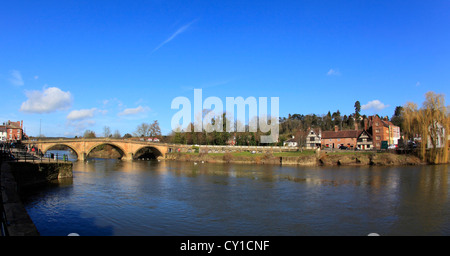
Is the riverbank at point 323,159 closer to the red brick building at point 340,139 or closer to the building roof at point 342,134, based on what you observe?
the red brick building at point 340,139

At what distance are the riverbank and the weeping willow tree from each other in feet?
8.27

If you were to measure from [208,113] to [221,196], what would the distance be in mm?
66471

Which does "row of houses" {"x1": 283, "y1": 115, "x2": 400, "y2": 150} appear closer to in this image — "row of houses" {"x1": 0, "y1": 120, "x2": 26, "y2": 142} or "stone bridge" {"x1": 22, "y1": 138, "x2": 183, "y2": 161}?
"stone bridge" {"x1": 22, "y1": 138, "x2": 183, "y2": 161}

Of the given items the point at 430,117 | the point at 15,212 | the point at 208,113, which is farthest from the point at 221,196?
the point at 208,113

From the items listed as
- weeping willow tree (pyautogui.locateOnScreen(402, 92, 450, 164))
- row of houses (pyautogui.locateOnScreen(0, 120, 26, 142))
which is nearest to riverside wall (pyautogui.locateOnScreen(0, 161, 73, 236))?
weeping willow tree (pyautogui.locateOnScreen(402, 92, 450, 164))

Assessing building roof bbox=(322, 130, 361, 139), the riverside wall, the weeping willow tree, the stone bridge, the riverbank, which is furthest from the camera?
building roof bbox=(322, 130, 361, 139)

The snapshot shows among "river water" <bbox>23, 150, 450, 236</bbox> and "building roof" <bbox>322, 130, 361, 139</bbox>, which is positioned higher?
"building roof" <bbox>322, 130, 361, 139</bbox>

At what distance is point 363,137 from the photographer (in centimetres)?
8331

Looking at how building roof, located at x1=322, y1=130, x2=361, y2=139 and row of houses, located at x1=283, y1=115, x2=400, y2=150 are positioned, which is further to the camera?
building roof, located at x1=322, y1=130, x2=361, y2=139

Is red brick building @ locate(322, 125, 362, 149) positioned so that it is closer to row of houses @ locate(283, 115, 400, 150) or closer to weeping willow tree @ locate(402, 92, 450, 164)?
row of houses @ locate(283, 115, 400, 150)

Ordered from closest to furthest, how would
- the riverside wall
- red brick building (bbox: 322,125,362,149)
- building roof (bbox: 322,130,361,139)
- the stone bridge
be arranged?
the riverside wall
the stone bridge
red brick building (bbox: 322,125,362,149)
building roof (bbox: 322,130,361,139)

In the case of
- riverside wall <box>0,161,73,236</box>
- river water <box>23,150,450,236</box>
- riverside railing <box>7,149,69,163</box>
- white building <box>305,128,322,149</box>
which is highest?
white building <box>305,128,322,149</box>

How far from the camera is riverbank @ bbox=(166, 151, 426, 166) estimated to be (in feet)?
181

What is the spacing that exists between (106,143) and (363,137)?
2728 inches
